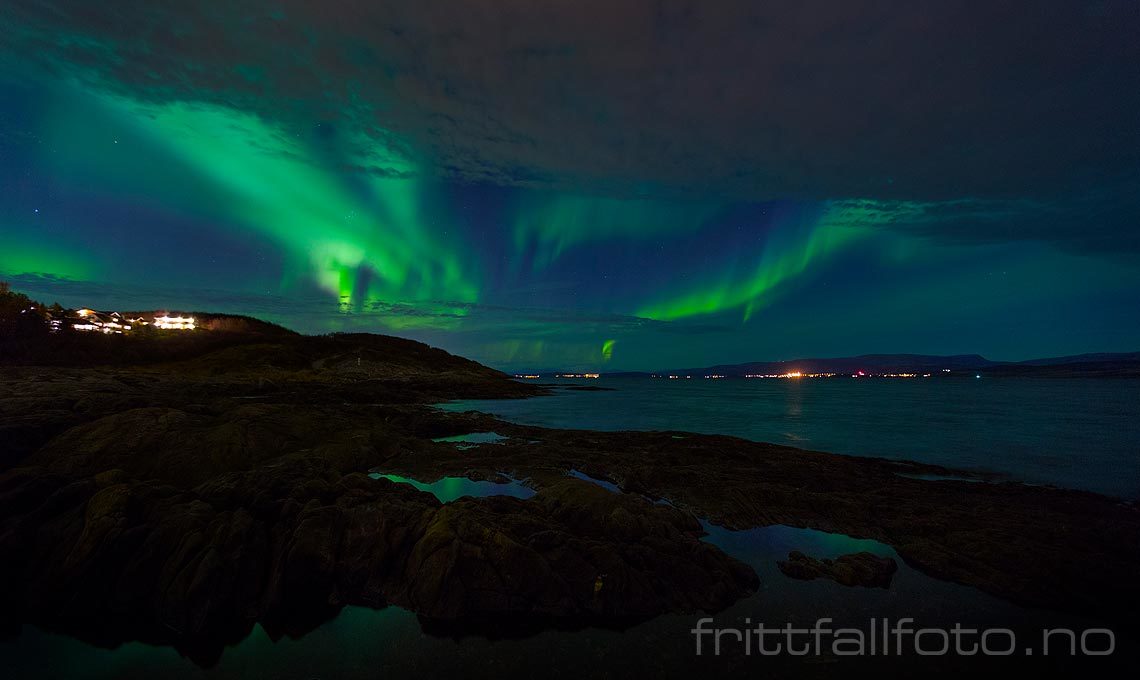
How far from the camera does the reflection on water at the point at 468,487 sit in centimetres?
1936

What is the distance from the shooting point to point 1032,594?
11.3 m

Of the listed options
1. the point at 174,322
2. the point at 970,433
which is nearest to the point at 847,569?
the point at 970,433

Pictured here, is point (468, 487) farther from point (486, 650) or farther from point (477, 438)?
point (477, 438)

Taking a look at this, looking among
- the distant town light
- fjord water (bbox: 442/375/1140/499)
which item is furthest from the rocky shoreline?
the distant town light

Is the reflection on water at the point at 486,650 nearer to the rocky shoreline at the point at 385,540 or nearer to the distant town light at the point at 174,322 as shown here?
the rocky shoreline at the point at 385,540

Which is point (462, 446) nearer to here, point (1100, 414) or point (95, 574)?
point (95, 574)

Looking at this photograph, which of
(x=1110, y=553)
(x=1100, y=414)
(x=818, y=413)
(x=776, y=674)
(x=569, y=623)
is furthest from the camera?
(x=818, y=413)

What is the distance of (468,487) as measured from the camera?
20359mm

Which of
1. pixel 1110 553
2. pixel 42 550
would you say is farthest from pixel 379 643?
pixel 1110 553

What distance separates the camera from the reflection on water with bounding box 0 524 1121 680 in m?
8.75

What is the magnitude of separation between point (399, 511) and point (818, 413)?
70.2 metres

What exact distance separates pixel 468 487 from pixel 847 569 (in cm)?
1475

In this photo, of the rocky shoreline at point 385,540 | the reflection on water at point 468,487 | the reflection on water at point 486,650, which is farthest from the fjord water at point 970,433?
the reflection on water at point 468,487

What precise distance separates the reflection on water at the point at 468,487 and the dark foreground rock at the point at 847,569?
10644mm
